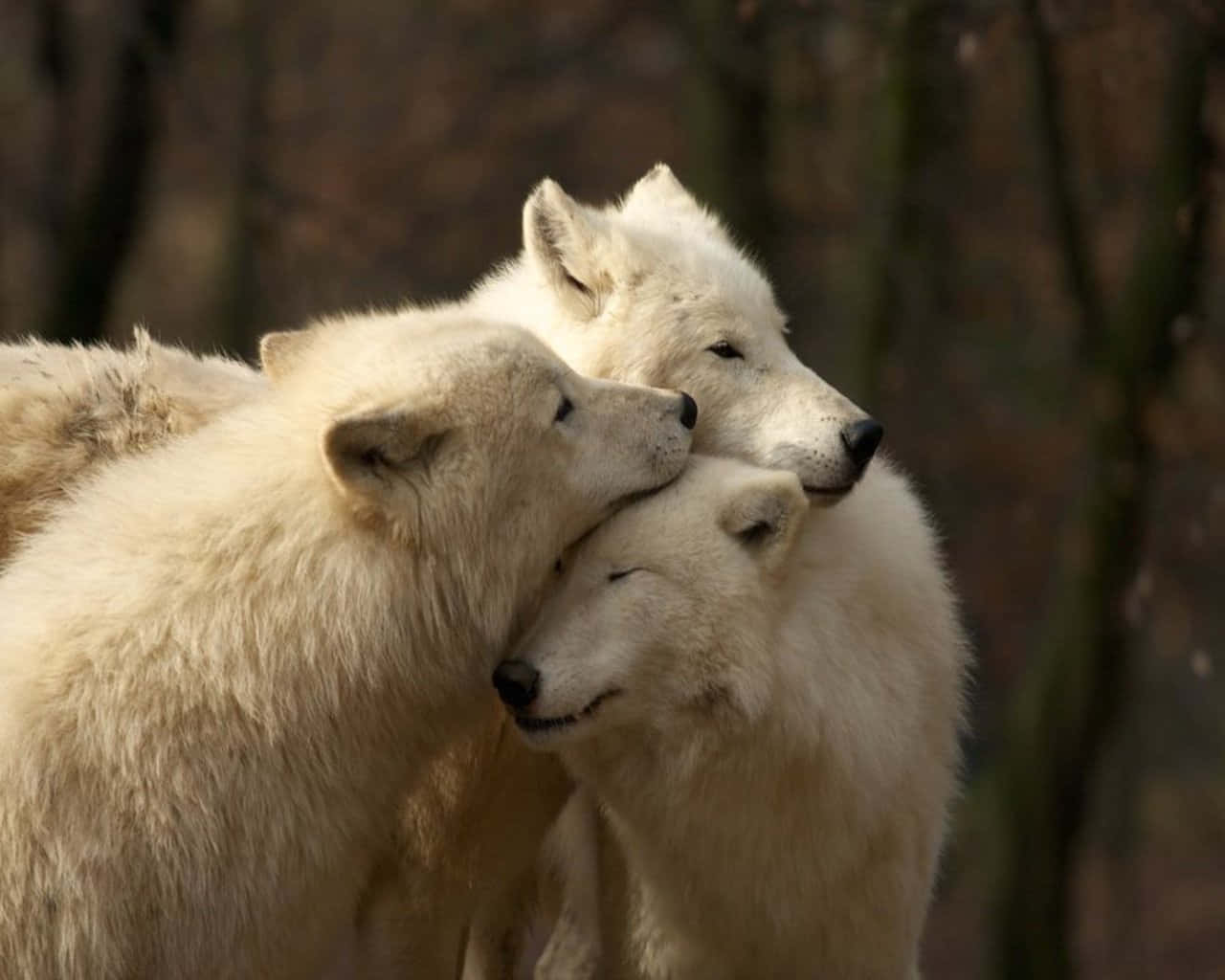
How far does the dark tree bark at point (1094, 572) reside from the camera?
1220 cm

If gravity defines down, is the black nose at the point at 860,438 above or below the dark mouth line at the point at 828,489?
above

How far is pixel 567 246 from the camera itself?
6.37m

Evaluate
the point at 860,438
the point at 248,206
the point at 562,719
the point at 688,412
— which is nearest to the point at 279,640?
the point at 562,719

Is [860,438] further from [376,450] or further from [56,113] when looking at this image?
[56,113]

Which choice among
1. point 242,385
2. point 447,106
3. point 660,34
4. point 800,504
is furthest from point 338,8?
point 800,504

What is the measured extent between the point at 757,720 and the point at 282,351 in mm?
1689

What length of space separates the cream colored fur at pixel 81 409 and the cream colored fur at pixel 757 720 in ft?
5.58

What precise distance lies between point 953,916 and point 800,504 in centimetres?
1198

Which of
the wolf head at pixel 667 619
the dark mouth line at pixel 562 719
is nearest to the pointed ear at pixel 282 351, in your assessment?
the wolf head at pixel 667 619

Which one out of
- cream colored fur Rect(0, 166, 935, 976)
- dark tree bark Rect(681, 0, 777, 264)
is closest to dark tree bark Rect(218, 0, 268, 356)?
dark tree bark Rect(681, 0, 777, 264)

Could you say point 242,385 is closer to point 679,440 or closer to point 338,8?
point 679,440

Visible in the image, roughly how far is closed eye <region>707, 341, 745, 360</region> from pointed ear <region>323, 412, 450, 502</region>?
1.09 m

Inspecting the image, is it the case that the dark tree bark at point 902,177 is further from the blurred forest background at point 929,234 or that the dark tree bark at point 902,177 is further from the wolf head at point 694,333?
the wolf head at point 694,333

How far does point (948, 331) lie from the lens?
15484mm
